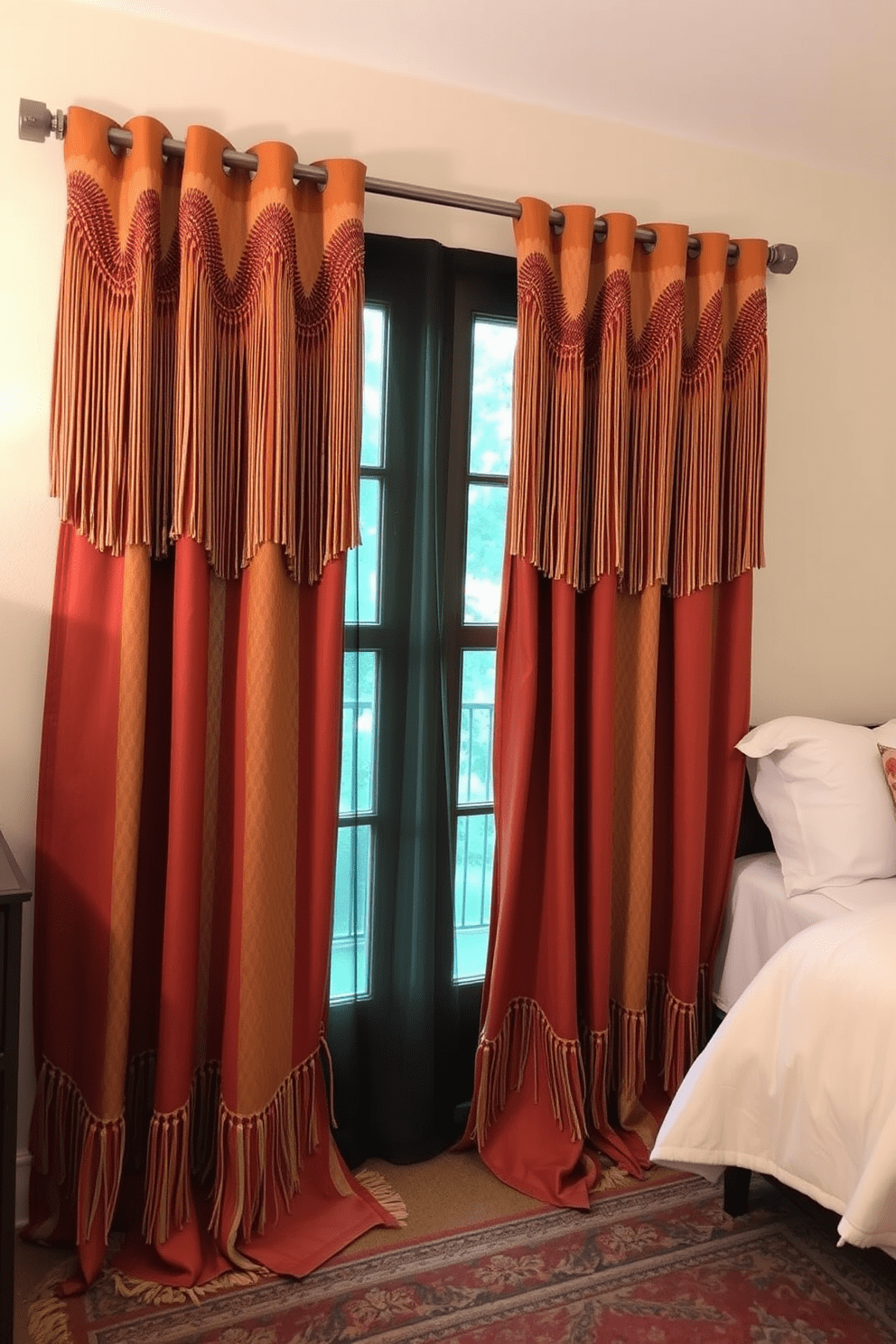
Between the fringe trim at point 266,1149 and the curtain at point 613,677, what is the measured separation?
1.26ft

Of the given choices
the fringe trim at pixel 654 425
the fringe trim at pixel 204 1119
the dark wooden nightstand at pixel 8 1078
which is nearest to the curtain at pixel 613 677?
the fringe trim at pixel 654 425

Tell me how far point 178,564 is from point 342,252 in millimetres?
698

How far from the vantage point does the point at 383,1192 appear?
7.01 ft

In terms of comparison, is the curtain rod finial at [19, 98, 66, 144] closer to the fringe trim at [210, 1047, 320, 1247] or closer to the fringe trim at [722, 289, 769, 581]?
the fringe trim at [722, 289, 769, 581]

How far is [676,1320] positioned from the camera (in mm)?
1777

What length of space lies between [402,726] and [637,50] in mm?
1481

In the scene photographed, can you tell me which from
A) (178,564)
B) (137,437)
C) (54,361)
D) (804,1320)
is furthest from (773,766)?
(54,361)

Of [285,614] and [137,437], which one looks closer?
[137,437]

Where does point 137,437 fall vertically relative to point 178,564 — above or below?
above

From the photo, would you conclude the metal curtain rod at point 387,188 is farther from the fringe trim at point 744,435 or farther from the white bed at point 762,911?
the white bed at point 762,911

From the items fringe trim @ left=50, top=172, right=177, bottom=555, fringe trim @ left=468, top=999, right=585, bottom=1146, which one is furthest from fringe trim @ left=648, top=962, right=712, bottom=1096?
fringe trim @ left=50, top=172, right=177, bottom=555

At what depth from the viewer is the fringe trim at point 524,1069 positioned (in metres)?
2.25

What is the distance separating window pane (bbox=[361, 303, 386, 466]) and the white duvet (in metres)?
1.31

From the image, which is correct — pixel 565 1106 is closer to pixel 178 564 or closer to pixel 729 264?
pixel 178 564
